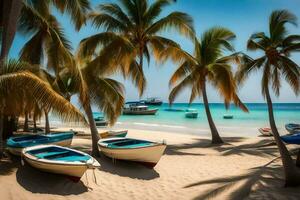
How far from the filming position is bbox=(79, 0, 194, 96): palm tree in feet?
41.6

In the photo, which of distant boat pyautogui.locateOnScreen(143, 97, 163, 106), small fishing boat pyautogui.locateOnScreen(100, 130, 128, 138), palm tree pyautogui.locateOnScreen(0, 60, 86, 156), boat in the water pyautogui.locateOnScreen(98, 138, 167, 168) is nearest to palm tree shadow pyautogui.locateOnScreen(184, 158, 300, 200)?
boat in the water pyautogui.locateOnScreen(98, 138, 167, 168)

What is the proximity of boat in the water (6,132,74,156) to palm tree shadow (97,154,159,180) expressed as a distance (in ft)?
8.35

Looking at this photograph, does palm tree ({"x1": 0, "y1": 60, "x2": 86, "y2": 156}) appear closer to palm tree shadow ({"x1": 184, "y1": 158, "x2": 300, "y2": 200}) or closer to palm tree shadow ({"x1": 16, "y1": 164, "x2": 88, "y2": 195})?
palm tree shadow ({"x1": 16, "y1": 164, "x2": 88, "y2": 195})

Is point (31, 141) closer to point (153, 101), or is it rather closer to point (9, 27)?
point (9, 27)

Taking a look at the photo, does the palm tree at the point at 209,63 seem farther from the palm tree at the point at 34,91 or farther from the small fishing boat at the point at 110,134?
the palm tree at the point at 34,91

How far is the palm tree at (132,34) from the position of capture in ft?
41.6

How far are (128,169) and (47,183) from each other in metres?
2.78

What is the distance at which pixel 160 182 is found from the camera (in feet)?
28.3

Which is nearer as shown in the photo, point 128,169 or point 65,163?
point 65,163

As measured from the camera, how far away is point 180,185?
8.27 metres

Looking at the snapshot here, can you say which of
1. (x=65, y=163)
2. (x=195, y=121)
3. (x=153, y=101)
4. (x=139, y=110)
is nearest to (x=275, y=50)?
(x=65, y=163)

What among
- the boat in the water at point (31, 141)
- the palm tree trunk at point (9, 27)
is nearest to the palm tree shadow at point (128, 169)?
the boat in the water at point (31, 141)

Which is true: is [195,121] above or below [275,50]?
below

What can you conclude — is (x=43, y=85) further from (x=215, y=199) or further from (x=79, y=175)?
(x=215, y=199)
